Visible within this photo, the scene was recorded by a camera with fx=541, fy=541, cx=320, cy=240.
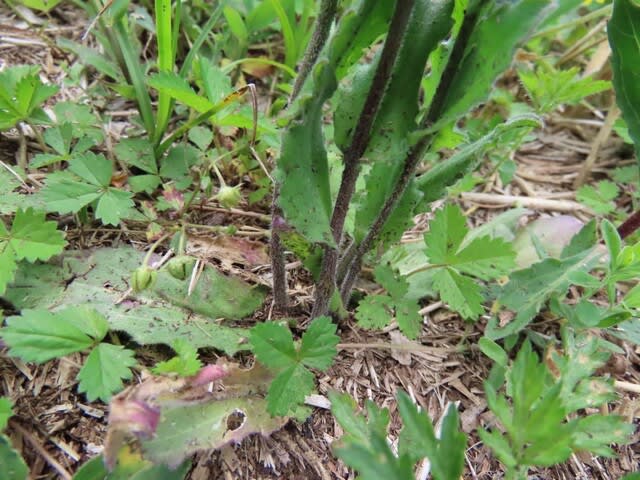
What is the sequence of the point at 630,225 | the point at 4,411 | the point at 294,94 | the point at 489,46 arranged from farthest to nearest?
the point at 630,225 → the point at 294,94 → the point at 4,411 → the point at 489,46

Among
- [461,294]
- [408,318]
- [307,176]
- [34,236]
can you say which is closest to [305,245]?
[307,176]

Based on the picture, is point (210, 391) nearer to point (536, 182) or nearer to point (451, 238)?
point (451, 238)

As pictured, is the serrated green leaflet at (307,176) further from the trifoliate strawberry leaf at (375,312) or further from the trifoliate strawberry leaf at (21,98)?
the trifoliate strawberry leaf at (21,98)

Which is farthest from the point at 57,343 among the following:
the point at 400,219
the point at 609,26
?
the point at 609,26

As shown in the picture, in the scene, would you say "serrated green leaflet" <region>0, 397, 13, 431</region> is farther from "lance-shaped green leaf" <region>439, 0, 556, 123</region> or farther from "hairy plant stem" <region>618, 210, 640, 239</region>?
"hairy plant stem" <region>618, 210, 640, 239</region>

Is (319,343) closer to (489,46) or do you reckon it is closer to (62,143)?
(489,46)
